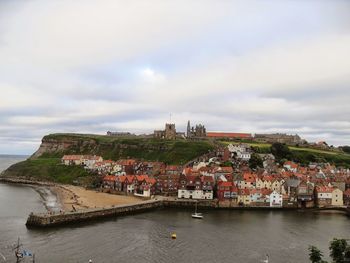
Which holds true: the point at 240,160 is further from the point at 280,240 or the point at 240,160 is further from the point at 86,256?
the point at 86,256

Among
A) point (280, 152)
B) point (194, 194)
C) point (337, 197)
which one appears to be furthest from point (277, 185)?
point (280, 152)

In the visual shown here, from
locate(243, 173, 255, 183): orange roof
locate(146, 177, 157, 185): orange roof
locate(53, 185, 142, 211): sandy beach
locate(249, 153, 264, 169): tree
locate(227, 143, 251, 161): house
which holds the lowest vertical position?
locate(53, 185, 142, 211): sandy beach

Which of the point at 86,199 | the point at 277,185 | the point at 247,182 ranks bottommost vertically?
the point at 86,199

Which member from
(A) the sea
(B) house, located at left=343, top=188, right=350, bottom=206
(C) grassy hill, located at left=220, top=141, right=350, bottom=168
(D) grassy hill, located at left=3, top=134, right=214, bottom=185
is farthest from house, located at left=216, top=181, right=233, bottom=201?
(C) grassy hill, located at left=220, top=141, right=350, bottom=168

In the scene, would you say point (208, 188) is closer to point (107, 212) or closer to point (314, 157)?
point (107, 212)

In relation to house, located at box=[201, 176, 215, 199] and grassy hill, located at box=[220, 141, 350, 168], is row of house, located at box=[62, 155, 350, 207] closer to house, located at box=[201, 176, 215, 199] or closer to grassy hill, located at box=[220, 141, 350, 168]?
house, located at box=[201, 176, 215, 199]

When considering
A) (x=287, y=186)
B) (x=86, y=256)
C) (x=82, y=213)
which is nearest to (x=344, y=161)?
(x=287, y=186)
